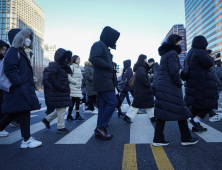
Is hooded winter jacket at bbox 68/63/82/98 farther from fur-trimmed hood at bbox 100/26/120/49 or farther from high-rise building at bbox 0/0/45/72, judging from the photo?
high-rise building at bbox 0/0/45/72

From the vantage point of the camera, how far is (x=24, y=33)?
3066mm

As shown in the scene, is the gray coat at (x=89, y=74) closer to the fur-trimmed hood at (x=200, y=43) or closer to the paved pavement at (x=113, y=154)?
the paved pavement at (x=113, y=154)

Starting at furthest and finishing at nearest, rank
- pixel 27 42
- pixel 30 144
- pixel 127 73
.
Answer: pixel 127 73, pixel 27 42, pixel 30 144

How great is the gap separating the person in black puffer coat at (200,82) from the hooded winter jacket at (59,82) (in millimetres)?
2619

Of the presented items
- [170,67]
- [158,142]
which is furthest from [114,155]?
[170,67]

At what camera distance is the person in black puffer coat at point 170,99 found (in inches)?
110

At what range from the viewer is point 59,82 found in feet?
13.1

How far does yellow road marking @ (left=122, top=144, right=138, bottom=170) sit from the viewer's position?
2.14 meters

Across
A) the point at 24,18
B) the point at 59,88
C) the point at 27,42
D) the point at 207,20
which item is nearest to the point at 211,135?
the point at 59,88

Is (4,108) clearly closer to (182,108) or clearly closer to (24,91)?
(24,91)

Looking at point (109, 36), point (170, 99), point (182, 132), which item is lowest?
point (182, 132)

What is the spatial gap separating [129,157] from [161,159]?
41 centimetres

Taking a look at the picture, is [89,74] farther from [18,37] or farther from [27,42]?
[18,37]

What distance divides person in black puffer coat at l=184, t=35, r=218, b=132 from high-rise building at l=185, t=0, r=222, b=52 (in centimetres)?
8701
